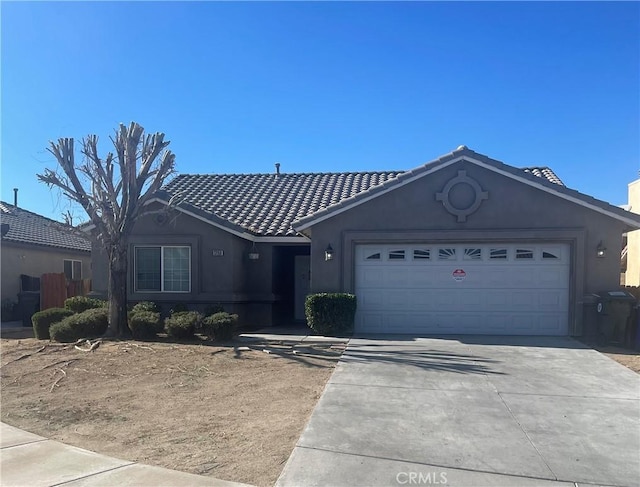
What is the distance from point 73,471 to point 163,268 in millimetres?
10904

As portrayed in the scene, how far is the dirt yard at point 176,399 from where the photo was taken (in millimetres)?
5160

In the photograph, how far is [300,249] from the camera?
55.3 feet

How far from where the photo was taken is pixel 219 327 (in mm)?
11531

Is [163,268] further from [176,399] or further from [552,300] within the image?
[552,300]

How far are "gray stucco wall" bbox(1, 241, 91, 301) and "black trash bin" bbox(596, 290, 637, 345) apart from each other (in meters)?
19.2

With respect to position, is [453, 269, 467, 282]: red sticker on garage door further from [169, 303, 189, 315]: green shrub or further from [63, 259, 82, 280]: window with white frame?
[63, 259, 82, 280]: window with white frame

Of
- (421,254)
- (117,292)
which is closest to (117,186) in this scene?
(117,292)

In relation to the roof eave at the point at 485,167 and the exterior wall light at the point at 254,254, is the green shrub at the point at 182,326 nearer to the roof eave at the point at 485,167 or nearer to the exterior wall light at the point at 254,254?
the roof eave at the point at 485,167

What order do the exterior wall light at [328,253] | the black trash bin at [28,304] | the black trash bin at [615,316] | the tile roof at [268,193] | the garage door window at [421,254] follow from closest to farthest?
the black trash bin at [615,316], the garage door window at [421,254], the exterior wall light at [328,253], the tile roof at [268,193], the black trash bin at [28,304]

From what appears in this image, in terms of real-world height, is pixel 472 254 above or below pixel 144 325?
above

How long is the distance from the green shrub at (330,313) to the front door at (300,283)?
4.36 meters

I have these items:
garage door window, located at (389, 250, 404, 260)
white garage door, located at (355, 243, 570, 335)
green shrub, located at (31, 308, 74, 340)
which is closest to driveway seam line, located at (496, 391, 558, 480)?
white garage door, located at (355, 243, 570, 335)

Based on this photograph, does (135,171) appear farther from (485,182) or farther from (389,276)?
(485,182)

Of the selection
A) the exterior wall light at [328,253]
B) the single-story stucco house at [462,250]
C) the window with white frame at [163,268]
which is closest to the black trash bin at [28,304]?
the window with white frame at [163,268]
